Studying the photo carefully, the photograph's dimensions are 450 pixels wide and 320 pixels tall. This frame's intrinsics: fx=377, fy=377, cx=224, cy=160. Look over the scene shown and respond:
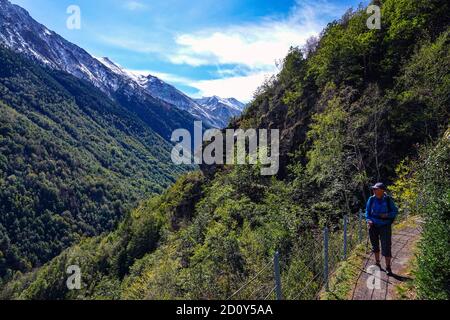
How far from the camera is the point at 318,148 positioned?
2361 cm

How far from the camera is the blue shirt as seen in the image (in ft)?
31.8

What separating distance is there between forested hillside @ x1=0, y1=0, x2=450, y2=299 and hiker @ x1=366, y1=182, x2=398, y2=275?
2308 mm

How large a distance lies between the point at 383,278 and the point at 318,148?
47.6 ft

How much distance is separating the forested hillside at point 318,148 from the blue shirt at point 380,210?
2.53 metres

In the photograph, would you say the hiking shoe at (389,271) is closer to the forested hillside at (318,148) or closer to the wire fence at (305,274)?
the wire fence at (305,274)

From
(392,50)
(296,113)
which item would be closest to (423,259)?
(392,50)

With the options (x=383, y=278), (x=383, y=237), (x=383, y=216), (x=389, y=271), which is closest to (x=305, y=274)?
(x=383, y=278)

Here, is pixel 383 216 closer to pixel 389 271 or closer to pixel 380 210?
pixel 380 210

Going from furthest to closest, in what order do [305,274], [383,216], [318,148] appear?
[318,148] → [305,274] → [383,216]

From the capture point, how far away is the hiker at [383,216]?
31.7 ft

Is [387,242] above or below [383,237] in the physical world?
below

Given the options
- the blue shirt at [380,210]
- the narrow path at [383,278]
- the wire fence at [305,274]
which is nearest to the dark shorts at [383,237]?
the blue shirt at [380,210]

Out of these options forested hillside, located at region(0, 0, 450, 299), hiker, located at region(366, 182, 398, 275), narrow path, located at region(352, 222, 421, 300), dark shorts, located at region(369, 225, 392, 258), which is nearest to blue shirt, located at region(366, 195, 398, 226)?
hiker, located at region(366, 182, 398, 275)
